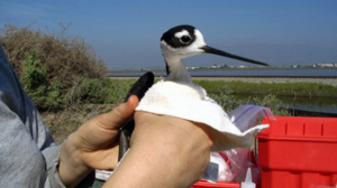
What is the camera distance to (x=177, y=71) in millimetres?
1483

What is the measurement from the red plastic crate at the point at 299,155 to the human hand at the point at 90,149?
1.09 meters

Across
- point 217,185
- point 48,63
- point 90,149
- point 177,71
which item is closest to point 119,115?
point 177,71

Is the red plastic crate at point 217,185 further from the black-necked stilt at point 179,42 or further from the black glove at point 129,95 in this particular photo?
the black glove at point 129,95

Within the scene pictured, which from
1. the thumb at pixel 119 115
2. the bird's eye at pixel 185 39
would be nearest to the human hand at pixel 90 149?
the thumb at pixel 119 115

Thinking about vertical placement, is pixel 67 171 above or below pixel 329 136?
above

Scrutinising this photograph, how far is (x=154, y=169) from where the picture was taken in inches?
45.8

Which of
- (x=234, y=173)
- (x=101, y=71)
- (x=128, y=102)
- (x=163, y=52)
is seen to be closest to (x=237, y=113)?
(x=234, y=173)

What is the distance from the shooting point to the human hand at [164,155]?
116 cm

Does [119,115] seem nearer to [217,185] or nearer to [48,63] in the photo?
[217,185]

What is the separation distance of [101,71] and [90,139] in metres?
8.89

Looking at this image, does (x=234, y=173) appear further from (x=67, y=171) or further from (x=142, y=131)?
(x=142, y=131)

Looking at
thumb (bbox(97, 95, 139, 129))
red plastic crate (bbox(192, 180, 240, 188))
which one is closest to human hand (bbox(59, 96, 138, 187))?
thumb (bbox(97, 95, 139, 129))

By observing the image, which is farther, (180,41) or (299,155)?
(299,155)

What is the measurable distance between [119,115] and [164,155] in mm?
348
